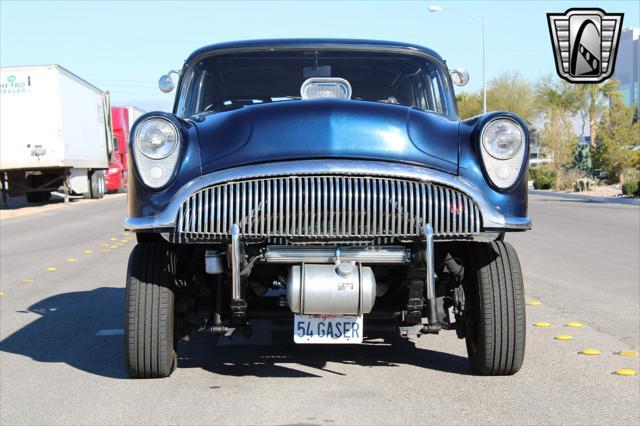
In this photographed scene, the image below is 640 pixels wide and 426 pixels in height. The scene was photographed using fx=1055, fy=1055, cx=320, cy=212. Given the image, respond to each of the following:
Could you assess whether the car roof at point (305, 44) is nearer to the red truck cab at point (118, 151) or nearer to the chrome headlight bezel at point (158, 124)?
the chrome headlight bezel at point (158, 124)

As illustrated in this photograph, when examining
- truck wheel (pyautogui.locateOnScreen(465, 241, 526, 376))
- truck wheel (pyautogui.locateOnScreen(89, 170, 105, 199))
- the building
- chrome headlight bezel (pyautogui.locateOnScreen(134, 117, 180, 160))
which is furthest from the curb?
the building

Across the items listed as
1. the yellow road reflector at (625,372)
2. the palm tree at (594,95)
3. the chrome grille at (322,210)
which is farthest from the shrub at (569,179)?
the chrome grille at (322,210)

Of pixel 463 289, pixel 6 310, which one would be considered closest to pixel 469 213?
pixel 463 289

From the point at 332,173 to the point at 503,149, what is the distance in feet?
3.05

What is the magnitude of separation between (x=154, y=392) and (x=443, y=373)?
5.36 ft

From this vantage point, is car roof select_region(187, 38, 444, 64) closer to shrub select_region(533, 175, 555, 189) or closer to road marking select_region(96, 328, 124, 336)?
road marking select_region(96, 328, 124, 336)

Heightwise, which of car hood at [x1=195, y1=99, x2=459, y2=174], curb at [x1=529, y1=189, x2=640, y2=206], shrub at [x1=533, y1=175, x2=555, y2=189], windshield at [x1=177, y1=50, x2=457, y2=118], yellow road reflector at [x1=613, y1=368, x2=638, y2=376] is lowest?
curb at [x1=529, y1=189, x2=640, y2=206]

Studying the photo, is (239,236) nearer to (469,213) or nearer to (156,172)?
(156,172)

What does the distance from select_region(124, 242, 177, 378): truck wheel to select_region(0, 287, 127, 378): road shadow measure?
0.42 metres

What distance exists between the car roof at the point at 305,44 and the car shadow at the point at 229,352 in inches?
76.2

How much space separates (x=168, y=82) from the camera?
717 cm

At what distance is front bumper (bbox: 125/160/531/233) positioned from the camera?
16.8ft

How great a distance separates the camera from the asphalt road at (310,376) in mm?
5047

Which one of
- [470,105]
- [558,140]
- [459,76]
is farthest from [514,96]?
[459,76]
